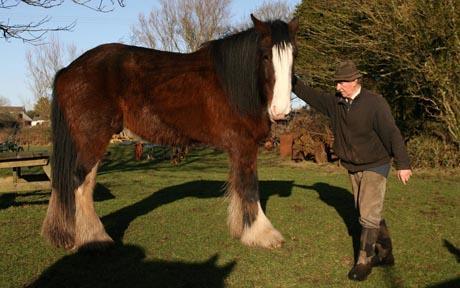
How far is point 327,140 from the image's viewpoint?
57.8ft

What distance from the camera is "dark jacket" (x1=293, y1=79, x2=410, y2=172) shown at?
425cm

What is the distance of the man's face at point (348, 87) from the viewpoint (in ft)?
14.3

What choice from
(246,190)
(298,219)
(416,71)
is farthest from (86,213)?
(416,71)

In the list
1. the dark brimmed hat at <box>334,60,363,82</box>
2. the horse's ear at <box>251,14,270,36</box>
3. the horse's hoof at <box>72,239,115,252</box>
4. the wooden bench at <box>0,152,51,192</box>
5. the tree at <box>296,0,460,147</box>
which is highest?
the tree at <box>296,0,460,147</box>

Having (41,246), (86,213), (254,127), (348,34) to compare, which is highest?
(348,34)

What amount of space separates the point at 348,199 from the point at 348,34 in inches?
311

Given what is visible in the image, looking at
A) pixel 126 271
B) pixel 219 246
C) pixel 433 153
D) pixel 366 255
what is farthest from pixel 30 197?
pixel 433 153

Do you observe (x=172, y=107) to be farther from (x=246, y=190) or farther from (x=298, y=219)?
(x=298, y=219)

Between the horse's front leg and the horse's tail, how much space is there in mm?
1802

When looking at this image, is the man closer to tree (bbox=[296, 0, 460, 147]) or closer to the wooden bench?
the wooden bench

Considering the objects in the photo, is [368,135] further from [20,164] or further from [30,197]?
[30,197]

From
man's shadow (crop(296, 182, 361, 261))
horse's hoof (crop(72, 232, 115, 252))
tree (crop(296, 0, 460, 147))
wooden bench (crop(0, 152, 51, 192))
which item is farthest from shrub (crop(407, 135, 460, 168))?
horse's hoof (crop(72, 232, 115, 252))

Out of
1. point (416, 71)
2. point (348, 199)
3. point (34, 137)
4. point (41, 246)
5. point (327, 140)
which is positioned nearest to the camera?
point (41, 246)

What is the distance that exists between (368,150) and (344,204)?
3727 millimetres
